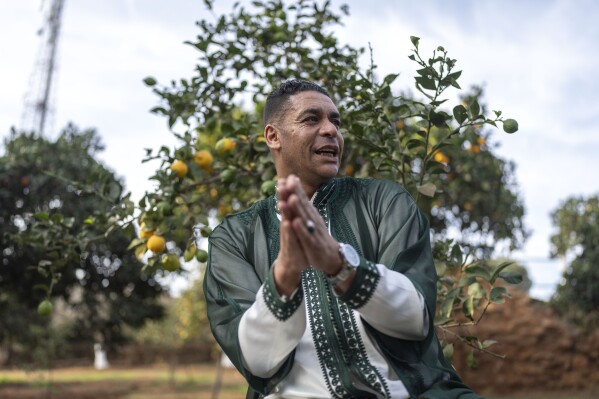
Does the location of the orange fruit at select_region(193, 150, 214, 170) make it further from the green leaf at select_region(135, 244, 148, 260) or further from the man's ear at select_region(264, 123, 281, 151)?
the man's ear at select_region(264, 123, 281, 151)

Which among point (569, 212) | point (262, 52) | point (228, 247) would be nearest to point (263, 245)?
point (228, 247)

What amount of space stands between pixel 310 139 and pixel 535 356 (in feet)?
40.6

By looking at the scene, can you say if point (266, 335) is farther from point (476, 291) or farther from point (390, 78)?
point (390, 78)

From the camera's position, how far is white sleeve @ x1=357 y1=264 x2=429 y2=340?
1938 mm

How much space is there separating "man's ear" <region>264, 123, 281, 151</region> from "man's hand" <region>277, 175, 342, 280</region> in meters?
0.65

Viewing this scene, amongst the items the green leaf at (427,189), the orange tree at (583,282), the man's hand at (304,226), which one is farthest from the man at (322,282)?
the orange tree at (583,282)

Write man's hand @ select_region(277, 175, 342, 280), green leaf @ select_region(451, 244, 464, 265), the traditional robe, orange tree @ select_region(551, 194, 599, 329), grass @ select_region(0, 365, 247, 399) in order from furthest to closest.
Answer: grass @ select_region(0, 365, 247, 399), orange tree @ select_region(551, 194, 599, 329), green leaf @ select_region(451, 244, 464, 265), the traditional robe, man's hand @ select_region(277, 175, 342, 280)

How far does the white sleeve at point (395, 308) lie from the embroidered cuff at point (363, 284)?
0.01 meters

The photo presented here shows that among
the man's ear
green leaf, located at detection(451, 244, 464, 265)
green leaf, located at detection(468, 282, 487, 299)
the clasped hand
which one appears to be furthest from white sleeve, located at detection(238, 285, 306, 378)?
green leaf, located at detection(451, 244, 464, 265)

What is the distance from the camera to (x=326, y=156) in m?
2.39

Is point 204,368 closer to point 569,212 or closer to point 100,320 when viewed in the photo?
point 569,212

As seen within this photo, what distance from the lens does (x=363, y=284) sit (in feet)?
6.29

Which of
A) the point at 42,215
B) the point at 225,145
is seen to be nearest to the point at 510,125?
the point at 225,145

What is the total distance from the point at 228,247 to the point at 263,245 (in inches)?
4.6
